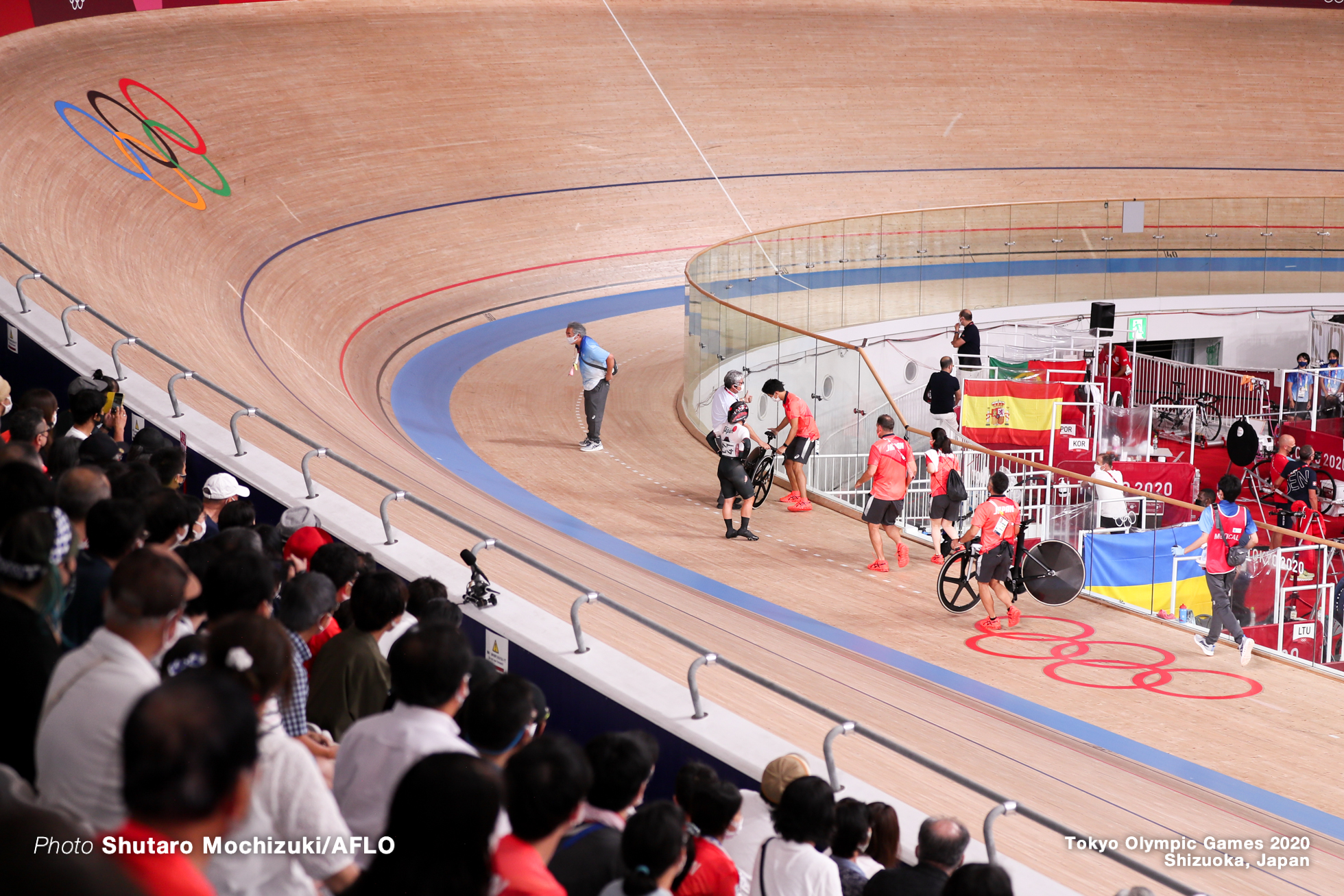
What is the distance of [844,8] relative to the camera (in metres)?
18.2

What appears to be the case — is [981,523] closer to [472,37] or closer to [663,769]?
[663,769]

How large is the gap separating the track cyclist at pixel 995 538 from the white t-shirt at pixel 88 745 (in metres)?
5.75

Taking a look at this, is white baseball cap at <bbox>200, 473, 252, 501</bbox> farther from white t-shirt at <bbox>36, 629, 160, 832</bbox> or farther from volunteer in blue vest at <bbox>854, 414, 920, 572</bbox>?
volunteer in blue vest at <bbox>854, 414, 920, 572</bbox>

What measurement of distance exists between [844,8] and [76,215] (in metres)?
11.9

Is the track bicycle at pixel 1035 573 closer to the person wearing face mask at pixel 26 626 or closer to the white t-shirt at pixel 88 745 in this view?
the person wearing face mask at pixel 26 626

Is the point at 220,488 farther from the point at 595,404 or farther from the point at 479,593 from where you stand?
the point at 595,404

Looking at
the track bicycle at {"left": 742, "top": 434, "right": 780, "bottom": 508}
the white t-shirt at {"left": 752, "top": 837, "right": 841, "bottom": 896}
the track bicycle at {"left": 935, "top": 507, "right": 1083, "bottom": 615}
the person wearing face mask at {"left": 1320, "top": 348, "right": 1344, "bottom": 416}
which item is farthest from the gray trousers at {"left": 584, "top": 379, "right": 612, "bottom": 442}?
the person wearing face mask at {"left": 1320, "top": 348, "right": 1344, "bottom": 416}

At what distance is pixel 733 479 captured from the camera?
834 centimetres

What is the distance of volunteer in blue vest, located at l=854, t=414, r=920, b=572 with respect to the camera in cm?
796

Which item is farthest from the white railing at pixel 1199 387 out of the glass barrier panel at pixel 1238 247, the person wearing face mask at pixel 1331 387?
the glass barrier panel at pixel 1238 247

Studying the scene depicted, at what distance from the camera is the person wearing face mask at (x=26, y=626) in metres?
2.12

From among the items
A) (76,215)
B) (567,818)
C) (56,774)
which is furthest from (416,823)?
(76,215)

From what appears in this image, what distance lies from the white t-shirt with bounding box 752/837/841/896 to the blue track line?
3.49 metres

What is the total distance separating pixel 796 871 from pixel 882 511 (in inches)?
219
